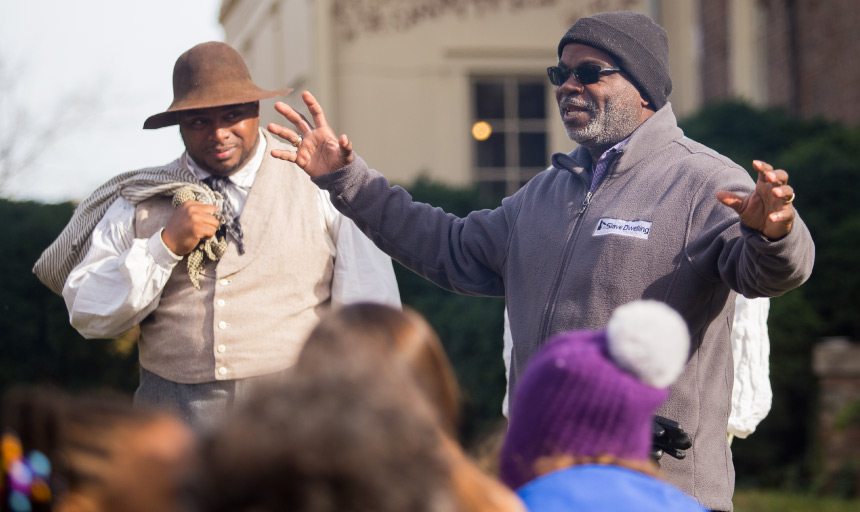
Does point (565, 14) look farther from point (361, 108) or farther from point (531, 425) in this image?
point (531, 425)

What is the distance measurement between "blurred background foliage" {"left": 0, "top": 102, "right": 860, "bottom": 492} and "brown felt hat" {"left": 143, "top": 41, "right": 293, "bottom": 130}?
3003 mm

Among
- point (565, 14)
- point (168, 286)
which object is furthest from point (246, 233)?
point (565, 14)

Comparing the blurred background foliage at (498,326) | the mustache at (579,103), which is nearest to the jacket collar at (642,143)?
the mustache at (579,103)

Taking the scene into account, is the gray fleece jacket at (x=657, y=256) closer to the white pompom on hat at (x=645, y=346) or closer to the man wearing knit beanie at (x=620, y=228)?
the man wearing knit beanie at (x=620, y=228)

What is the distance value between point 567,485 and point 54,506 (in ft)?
2.74

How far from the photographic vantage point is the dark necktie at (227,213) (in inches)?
144

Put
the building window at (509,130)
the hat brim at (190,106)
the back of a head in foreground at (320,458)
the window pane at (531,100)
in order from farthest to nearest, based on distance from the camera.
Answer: the window pane at (531,100) → the building window at (509,130) → the hat brim at (190,106) → the back of a head in foreground at (320,458)

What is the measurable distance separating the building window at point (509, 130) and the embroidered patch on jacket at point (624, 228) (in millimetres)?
7807

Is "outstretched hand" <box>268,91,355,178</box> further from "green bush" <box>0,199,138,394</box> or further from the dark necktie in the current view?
"green bush" <box>0,199,138,394</box>

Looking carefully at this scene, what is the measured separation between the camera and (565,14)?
11.0 meters

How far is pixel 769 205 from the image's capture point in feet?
8.87

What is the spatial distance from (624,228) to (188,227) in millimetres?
1399

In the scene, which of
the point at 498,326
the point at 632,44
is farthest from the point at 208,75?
the point at 498,326

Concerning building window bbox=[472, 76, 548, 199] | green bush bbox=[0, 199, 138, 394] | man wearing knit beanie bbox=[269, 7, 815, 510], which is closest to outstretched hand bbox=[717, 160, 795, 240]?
man wearing knit beanie bbox=[269, 7, 815, 510]
